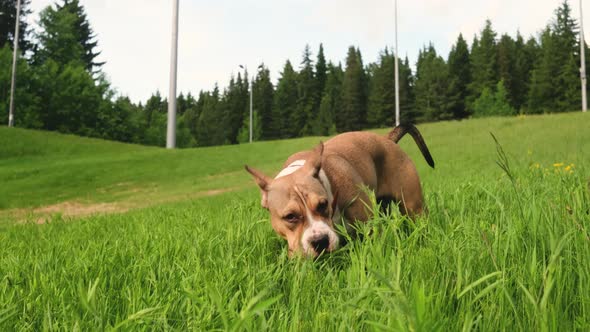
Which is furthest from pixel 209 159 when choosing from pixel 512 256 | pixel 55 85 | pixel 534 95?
pixel 534 95

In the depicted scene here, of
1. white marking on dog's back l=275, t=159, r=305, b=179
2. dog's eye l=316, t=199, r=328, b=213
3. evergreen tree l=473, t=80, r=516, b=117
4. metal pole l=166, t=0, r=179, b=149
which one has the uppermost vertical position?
evergreen tree l=473, t=80, r=516, b=117

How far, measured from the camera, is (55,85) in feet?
164

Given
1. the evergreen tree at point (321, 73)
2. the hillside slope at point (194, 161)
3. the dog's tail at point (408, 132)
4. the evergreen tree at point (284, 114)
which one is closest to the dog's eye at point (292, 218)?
the dog's tail at point (408, 132)

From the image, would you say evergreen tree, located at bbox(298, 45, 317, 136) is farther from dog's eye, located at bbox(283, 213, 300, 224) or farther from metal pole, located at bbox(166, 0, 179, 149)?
dog's eye, located at bbox(283, 213, 300, 224)

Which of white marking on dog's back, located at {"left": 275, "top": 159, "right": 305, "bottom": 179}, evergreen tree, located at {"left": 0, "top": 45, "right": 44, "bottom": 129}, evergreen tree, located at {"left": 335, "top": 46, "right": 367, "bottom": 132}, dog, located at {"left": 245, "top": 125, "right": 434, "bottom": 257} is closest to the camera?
dog, located at {"left": 245, "top": 125, "right": 434, "bottom": 257}

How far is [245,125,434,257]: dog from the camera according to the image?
2.83 metres

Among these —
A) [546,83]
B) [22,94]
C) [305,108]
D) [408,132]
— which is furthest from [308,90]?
[408,132]

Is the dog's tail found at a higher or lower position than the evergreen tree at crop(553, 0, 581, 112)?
lower

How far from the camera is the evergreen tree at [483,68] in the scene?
79500 mm

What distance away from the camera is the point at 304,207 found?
290 cm

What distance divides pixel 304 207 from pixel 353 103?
284 ft

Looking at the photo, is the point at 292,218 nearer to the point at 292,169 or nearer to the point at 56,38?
the point at 292,169

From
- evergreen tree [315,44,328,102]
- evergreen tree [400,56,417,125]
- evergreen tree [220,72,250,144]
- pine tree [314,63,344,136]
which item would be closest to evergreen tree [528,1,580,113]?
evergreen tree [400,56,417,125]

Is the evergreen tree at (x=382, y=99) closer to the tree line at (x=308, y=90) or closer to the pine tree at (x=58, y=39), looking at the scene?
the tree line at (x=308, y=90)
